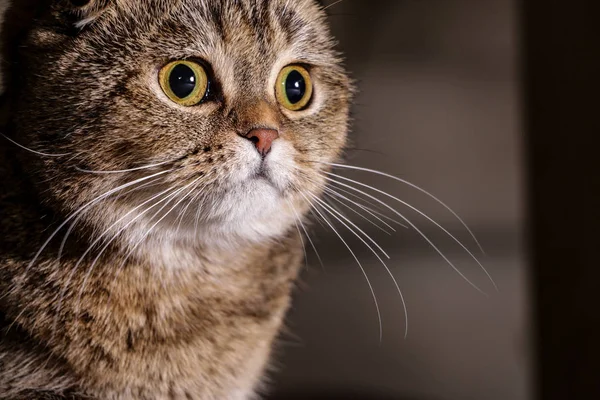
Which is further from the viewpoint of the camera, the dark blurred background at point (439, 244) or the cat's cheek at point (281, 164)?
the dark blurred background at point (439, 244)

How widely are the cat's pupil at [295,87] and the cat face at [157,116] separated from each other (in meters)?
0.03

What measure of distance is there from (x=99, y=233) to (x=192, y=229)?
0.09 metres

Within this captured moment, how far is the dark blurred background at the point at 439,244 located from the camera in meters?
1.54

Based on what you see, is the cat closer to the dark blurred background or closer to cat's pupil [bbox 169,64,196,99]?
cat's pupil [bbox 169,64,196,99]

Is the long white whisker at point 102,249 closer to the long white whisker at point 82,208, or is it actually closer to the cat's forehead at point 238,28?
the long white whisker at point 82,208

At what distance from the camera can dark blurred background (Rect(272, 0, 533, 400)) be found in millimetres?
1545

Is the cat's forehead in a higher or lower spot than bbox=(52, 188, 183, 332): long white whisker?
higher

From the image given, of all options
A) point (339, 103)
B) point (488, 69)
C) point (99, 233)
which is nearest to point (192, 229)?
point (99, 233)

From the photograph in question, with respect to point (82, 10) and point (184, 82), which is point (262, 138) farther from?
point (82, 10)

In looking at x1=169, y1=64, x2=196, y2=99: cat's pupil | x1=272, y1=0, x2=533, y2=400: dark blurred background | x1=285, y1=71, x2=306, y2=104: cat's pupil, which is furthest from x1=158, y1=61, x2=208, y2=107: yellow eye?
x1=272, y1=0, x2=533, y2=400: dark blurred background

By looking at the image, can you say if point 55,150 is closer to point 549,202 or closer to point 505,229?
point 549,202

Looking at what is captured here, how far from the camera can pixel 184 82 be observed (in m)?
0.64

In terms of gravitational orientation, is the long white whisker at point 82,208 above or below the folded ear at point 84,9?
below

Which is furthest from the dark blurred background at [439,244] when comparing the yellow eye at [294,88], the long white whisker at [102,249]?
the long white whisker at [102,249]
